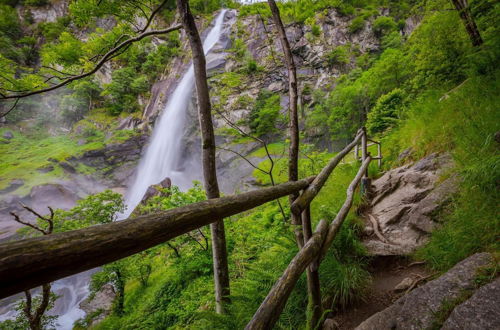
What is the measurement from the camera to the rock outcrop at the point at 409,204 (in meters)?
2.80

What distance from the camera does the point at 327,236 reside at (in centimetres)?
198

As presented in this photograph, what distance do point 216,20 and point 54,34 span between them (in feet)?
96.1

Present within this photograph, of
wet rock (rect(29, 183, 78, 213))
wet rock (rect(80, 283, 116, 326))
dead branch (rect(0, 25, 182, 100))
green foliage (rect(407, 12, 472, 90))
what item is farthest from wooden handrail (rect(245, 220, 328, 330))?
wet rock (rect(29, 183, 78, 213))

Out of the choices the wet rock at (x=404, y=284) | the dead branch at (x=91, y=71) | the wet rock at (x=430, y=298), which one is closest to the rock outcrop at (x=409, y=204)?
the wet rock at (x=404, y=284)

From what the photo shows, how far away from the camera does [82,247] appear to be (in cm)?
67

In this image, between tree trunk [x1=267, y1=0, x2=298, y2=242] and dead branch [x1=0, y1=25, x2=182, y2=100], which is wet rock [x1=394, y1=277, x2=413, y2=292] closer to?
tree trunk [x1=267, y1=0, x2=298, y2=242]

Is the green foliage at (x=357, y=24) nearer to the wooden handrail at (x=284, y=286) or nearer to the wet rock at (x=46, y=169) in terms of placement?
the wooden handrail at (x=284, y=286)

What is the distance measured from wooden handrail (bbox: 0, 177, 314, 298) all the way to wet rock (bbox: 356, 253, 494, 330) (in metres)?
1.61

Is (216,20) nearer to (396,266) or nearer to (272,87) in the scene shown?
(272,87)

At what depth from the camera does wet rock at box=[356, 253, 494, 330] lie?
1.49 m

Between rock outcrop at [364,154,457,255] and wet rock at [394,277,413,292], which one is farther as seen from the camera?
rock outcrop at [364,154,457,255]

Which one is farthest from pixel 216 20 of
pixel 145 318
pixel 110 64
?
pixel 145 318


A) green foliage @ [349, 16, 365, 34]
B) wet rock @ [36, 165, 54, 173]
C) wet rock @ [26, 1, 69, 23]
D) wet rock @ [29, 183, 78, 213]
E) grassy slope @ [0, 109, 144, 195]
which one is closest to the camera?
wet rock @ [29, 183, 78, 213]

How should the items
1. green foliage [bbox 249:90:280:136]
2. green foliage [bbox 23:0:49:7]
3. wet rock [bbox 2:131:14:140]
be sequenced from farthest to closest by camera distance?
green foliage [bbox 23:0:49:7] → wet rock [bbox 2:131:14:140] → green foliage [bbox 249:90:280:136]
